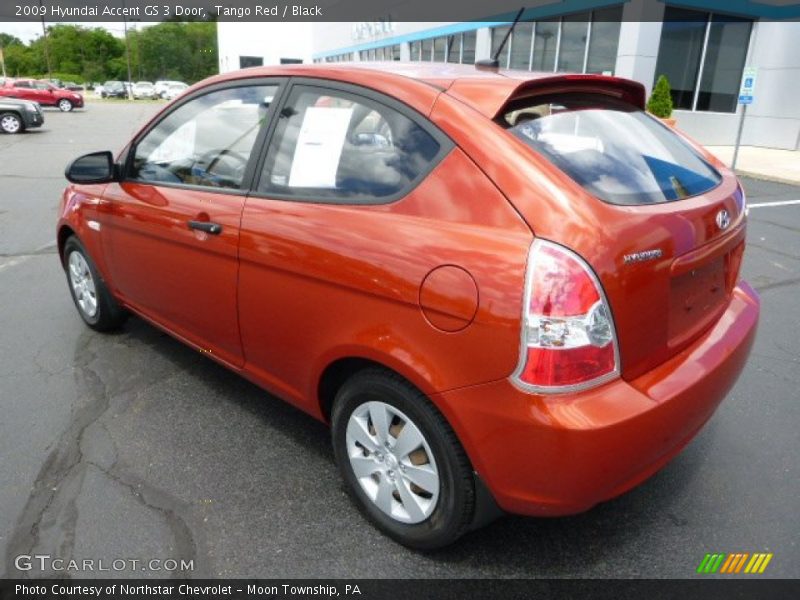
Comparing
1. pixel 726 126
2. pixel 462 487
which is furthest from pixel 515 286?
pixel 726 126

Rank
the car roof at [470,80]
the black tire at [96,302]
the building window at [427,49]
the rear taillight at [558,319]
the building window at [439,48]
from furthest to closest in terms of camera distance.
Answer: the building window at [427,49] → the building window at [439,48] → the black tire at [96,302] → the car roof at [470,80] → the rear taillight at [558,319]

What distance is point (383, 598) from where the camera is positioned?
2172 mm

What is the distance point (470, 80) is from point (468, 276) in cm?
87

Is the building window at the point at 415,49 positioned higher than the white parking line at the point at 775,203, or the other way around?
the building window at the point at 415,49

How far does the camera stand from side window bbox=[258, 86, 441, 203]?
2244mm

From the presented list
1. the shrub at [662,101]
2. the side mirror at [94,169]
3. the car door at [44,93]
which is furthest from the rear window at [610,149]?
the car door at [44,93]

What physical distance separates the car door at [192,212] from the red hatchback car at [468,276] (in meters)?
0.02

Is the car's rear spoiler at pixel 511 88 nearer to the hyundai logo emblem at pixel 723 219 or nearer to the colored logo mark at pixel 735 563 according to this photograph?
the hyundai logo emblem at pixel 723 219

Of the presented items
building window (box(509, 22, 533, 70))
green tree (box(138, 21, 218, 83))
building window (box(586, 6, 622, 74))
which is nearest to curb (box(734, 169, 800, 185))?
building window (box(586, 6, 622, 74))

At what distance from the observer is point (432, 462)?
7.13 feet

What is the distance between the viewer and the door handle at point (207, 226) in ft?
9.00

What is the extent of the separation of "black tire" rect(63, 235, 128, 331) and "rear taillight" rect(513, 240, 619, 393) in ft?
10.2

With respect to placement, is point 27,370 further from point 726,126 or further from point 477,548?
point 726,126

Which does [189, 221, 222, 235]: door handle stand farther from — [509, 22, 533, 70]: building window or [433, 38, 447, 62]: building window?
[433, 38, 447, 62]: building window
